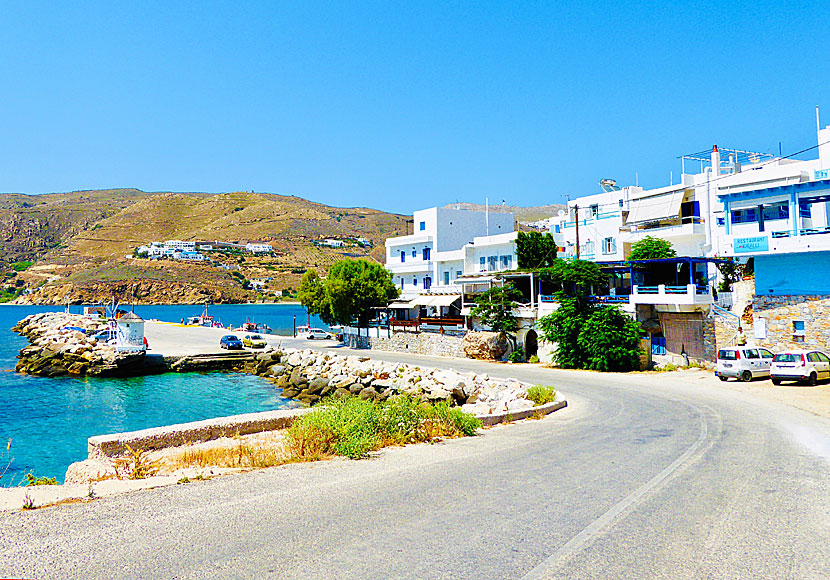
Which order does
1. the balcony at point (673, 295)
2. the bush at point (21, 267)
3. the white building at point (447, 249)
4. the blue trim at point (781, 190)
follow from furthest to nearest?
the bush at point (21, 267) < the white building at point (447, 249) < the balcony at point (673, 295) < the blue trim at point (781, 190)

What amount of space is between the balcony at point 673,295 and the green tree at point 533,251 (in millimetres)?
13568

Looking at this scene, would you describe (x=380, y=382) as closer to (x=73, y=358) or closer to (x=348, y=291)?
(x=348, y=291)

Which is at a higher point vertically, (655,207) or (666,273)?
(655,207)

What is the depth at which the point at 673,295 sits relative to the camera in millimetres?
32656

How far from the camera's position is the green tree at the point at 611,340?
33312mm

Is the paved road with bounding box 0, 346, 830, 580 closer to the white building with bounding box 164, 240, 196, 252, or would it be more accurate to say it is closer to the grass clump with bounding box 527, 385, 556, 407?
the grass clump with bounding box 527, 385, 556, 407

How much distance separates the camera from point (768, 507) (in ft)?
25.9

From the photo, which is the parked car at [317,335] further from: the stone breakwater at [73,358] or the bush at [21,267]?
the bush at [21,267]

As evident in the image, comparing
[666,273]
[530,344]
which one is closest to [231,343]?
[530,344]

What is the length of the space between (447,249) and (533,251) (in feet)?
48.1

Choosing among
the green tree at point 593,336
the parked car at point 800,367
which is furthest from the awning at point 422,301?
the parked car at point 800,367

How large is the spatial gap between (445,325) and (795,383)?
1057 inches

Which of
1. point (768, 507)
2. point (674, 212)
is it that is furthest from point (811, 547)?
point (674, 212)

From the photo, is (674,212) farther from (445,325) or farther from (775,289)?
(445,325)
